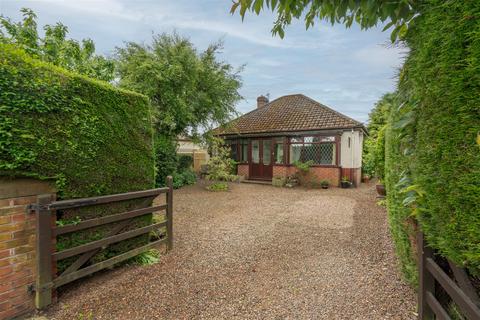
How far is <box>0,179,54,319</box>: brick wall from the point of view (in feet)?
7.31

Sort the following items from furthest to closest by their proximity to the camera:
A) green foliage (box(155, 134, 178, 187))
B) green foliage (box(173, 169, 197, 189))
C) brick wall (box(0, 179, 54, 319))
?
green foliage (box(173, 169, 197, 189)) → green foliage (box(155, 134, 178, 187)) → brick wall (box(0, 179, 54, 319))

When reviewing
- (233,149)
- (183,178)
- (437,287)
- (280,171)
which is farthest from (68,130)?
(233,149)

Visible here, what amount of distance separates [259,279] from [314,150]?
9693 mm

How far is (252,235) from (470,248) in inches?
158

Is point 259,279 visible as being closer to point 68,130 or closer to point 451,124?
point 451,124

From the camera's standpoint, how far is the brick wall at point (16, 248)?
7.31 ft

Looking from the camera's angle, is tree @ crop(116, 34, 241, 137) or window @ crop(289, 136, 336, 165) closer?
tree @ crop(116, 34, 241, 137)

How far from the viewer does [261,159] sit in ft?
44.1

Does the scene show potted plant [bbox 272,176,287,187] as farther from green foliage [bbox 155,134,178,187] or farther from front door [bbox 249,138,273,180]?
green foliage [bbox 155,134,178,187]

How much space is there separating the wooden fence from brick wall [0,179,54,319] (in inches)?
144

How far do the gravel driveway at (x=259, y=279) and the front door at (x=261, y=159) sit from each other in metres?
7.49

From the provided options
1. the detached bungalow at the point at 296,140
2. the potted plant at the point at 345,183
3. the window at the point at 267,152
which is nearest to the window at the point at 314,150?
the detached bungalow at the point at 296,140

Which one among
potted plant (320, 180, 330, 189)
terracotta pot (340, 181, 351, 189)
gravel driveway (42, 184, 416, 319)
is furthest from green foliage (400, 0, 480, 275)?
terracotta pot (340, 181, 351, 189)

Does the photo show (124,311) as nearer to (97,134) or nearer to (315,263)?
(97,134)
